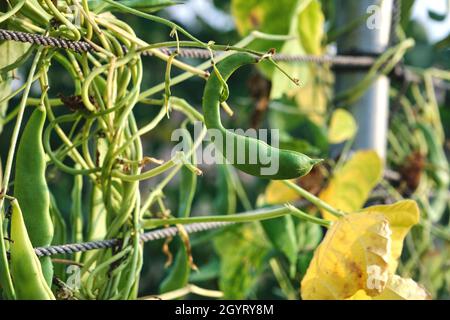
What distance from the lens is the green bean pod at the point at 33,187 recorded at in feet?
1.73

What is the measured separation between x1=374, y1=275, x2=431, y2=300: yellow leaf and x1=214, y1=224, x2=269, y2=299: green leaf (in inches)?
11.0

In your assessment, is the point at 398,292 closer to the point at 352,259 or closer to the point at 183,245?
the point at 352,259

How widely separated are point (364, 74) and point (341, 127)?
0.29ft

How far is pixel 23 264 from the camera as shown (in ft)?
1.58

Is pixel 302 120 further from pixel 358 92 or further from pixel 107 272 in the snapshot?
pixel 107 272

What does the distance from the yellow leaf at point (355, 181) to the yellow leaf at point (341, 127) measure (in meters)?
0.06

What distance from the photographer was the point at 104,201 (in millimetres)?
612

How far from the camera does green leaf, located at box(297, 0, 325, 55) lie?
1.01 m

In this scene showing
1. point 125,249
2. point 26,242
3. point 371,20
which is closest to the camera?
point 26,242

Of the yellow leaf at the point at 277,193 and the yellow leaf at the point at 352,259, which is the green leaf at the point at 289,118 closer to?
the yellow leaf at the point at 277,193

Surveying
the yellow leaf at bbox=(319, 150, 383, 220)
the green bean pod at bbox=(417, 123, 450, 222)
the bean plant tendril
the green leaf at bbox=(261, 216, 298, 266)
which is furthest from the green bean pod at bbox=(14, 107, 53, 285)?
the green bean pod at bbox=(417, 123, 450, 222)

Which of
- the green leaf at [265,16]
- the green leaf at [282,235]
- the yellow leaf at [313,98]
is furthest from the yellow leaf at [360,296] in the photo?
the yellow leaf at [313,98]
